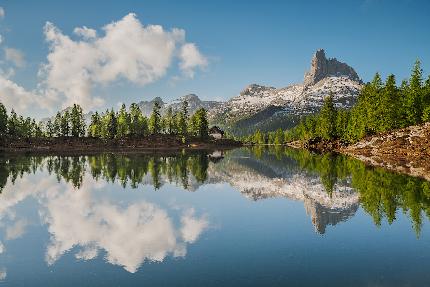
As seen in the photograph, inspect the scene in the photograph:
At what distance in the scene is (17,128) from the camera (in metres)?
176

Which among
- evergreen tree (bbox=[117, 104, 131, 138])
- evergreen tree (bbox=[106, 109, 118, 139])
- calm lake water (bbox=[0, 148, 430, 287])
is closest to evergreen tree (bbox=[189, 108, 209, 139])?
evergreen tree (bbox=[117, 104, 131, 138])

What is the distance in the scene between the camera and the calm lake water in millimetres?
17203

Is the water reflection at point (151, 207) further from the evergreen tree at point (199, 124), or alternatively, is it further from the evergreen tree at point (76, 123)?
the evergreen tree at point (199, 124)

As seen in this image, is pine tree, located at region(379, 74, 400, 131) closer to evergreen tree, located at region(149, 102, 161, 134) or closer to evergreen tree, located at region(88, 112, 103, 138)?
evergreen tree, located at region(149, 102, 161, 134)

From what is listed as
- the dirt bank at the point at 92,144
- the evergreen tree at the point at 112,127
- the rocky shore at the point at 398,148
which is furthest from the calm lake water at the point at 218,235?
the evergreen tree at the point at 112,127

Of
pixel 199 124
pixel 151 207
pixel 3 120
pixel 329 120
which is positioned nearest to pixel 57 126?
pixel 3 120

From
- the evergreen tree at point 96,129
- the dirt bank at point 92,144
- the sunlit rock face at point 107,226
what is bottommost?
the sunlit rock face at point 107,226

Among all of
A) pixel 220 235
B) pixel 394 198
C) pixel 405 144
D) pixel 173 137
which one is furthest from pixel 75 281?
pixel 173 137

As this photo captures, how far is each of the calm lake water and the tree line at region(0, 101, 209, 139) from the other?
132989mm

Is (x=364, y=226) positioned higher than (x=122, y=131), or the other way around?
(x=122, y=131)

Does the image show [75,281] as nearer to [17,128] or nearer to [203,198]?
[203,198]

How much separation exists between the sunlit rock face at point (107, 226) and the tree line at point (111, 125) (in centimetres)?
13651

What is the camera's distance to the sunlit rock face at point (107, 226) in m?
20.8

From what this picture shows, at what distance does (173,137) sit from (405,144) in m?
112
